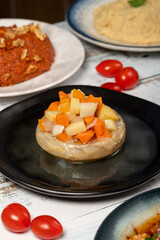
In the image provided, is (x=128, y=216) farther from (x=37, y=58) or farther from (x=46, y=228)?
(x=37, y=58)

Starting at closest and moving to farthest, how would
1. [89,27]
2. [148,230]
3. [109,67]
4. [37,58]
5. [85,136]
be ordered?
[148,230] → [85,136] → [37,58] → [109,67] → [89,27]

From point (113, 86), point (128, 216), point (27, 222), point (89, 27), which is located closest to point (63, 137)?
point (27, 222)

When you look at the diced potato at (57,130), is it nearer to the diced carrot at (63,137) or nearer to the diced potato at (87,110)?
the diced carrot at (63,137)

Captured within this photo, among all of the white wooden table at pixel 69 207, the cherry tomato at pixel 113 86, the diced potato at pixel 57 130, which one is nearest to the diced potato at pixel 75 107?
the diced potato at pixel 57 130

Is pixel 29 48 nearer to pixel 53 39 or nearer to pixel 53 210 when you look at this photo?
pixel 53 39

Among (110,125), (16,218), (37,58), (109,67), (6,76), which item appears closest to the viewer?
(16,218)
